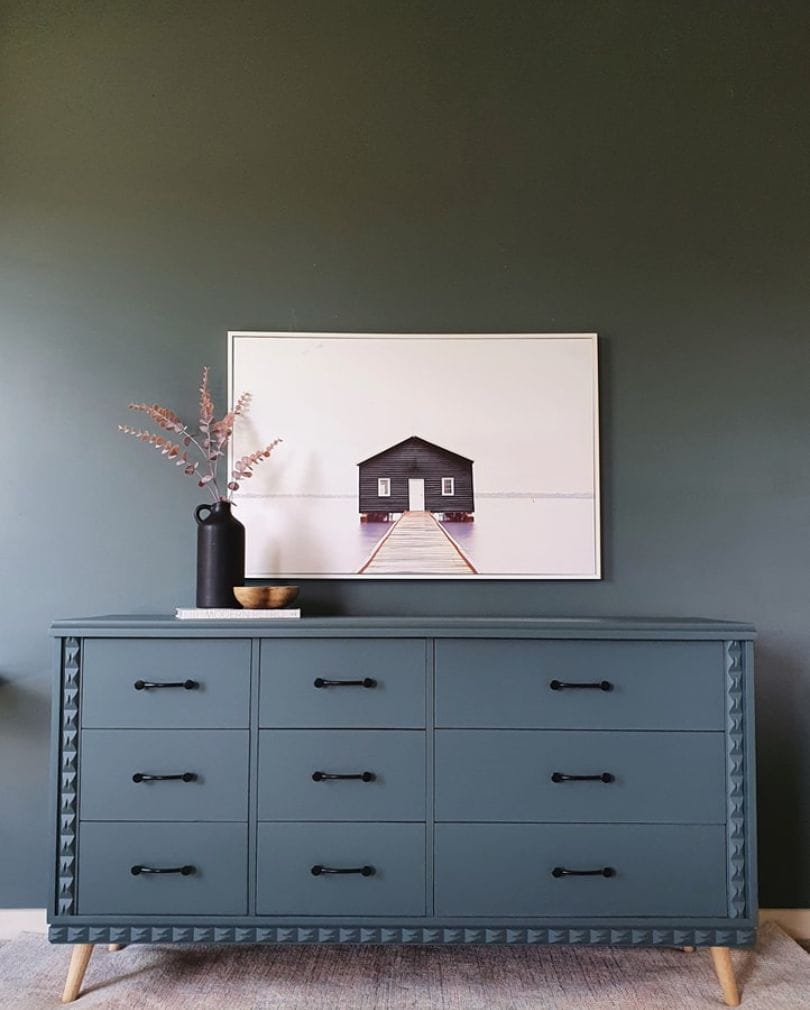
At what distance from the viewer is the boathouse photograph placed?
247 cm

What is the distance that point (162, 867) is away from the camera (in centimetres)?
197

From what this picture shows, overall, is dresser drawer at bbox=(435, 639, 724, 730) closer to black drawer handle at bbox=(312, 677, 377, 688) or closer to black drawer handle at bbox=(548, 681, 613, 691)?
black drawer handle at bbox=(548, 681, 613, 691)

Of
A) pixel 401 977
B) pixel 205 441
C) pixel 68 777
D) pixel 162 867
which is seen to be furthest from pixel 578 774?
pixel 205 441

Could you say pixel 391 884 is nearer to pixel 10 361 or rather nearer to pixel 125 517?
pixel 125 517

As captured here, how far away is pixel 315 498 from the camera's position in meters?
2.47

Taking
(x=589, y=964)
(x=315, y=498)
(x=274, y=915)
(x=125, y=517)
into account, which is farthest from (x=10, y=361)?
(x=589, y=964)

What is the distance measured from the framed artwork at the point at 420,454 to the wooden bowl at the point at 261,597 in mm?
222

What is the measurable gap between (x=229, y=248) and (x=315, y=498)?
30.9 inches

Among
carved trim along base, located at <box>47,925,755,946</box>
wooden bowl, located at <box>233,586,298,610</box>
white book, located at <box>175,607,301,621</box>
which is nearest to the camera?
carved trim along base, located at <box>47,925,755,946</box>

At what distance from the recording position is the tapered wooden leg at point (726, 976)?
78.0 inches

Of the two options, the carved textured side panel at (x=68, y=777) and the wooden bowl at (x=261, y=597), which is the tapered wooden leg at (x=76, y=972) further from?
the wooden bowl at (x=261, y=597)

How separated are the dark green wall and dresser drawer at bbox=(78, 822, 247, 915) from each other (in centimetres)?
69

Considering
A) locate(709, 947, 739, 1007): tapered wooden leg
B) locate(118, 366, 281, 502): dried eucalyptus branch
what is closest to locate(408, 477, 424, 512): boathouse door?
locate(118, 366, 281, 502): dried eucalyptus branch

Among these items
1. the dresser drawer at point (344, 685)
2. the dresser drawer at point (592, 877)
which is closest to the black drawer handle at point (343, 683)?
the dresser drawer at point (344, 685)
